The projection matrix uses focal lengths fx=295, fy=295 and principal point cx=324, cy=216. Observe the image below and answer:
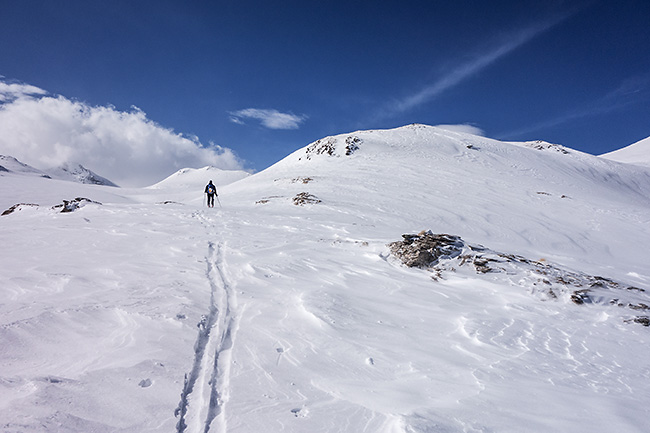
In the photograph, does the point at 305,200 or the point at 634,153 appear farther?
the point at 634,153

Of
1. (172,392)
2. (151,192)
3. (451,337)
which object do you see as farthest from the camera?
(151,192)

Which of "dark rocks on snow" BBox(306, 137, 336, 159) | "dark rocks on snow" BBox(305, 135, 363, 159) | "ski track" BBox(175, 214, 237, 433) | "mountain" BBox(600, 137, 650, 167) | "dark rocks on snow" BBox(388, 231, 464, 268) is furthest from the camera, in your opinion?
"mountain" BBox(600, 137, 650, 167)

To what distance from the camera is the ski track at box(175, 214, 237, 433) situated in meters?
2.58

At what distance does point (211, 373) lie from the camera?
3182 millimetres

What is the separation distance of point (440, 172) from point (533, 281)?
24665 mm

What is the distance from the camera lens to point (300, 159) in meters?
43.7

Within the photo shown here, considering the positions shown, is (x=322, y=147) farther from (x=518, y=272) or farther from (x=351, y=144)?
(x=518, y=272)

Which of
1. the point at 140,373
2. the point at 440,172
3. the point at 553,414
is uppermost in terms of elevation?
the point at 440,172

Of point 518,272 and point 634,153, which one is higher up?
point 634,153

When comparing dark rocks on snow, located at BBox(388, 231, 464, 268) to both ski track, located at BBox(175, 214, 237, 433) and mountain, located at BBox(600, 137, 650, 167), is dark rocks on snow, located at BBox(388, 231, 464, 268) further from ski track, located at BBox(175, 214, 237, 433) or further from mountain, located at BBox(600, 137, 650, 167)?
mountain, located at BBox(600, 137, 650, 167)

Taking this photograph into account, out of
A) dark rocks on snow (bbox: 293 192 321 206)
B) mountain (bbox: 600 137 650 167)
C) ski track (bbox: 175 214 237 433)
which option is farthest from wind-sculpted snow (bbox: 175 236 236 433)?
mountain (bbox: 600 137 650 167)

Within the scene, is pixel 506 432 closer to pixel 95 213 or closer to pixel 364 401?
pixel 364 401

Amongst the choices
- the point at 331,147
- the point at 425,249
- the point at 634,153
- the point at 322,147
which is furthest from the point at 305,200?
the point at 634,153

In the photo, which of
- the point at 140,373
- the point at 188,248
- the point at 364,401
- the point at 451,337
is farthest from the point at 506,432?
the point at 188,248
